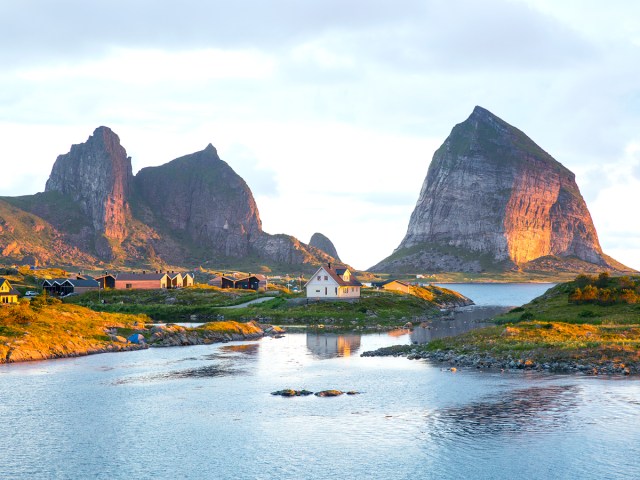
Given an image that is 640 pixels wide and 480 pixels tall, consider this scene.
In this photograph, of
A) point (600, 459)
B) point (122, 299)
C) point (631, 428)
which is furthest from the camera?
point (122, 299)

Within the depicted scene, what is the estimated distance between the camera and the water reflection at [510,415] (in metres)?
38.6

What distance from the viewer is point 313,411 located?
4403 cm

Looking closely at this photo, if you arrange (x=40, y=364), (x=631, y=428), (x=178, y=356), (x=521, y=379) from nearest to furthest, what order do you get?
(x=631, y=428)
(x=521, y=379)
(x=40, y=364)
(x=178, y=356)

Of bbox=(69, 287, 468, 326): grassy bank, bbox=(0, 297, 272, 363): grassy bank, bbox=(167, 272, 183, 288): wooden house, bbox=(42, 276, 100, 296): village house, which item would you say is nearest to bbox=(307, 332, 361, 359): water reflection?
bbox=(0, 297, 272, 363): grassy bank

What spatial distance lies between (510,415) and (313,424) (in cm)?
1214

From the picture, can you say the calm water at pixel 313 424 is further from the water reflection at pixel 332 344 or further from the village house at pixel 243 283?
the village house at pixel 243 283

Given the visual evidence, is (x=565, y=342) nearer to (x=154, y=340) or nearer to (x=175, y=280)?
(x=154, y=340)

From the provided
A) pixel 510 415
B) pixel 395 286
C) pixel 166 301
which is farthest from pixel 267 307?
pixel 510 415

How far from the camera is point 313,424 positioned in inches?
1602

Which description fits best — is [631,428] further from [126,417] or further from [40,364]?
[40,364]

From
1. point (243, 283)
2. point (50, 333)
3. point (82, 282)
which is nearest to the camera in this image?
point (50, 333)

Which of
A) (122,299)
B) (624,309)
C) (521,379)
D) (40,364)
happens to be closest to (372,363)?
(521,379)

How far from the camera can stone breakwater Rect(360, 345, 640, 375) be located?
5488cm

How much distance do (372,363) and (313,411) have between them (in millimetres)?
20633
